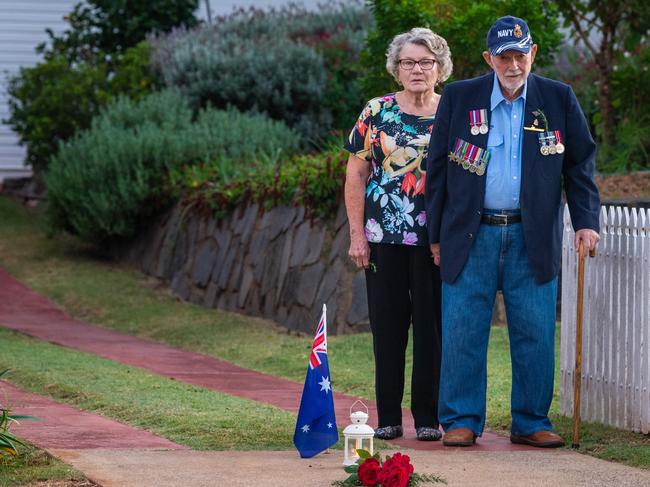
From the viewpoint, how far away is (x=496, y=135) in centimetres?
580

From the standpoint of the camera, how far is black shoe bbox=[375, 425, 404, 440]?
20.1ft

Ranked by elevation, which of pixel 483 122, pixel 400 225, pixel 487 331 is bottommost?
pixel 487 331

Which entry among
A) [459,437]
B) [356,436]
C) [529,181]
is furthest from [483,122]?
[356,436]

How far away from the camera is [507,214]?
5.81 meters

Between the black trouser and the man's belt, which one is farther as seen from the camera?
the black trouser

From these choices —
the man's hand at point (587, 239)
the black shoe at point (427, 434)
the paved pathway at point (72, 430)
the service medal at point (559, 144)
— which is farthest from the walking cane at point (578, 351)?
the paved pathway at point (72, 430)

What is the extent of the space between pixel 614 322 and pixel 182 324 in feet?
21.8

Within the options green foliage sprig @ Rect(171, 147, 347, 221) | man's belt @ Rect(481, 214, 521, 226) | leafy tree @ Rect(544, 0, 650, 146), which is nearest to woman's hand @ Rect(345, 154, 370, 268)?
man's belt @ Rect(481, 214, 521, 226)

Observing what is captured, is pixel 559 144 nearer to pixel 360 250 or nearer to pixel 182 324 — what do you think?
pixel 360 250

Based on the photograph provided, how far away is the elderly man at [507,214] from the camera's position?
5.77 meters

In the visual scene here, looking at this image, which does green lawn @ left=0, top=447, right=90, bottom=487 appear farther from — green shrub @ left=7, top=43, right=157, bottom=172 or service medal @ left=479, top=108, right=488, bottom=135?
green shrub @ left=7, top=43, right=157, bottom=172

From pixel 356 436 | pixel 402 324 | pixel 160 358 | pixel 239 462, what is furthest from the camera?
pixel 160 358

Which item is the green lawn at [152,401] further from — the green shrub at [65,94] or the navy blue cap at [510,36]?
the green shrub at [65,94]

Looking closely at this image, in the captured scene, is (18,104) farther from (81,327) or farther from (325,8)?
(81,327)
